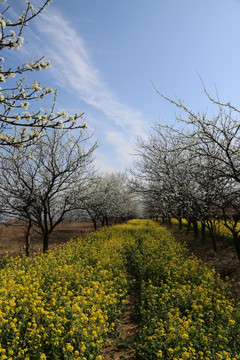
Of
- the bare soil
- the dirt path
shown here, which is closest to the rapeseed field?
the dirt path

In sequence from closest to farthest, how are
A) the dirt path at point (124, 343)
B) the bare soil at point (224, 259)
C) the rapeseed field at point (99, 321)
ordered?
1. the rapeseed field at point (99, 321)
2. the dirt path at point (124, 343)
3. the bare soil at point (224, 259)

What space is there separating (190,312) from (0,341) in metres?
3.77

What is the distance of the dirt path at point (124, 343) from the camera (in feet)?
13.4

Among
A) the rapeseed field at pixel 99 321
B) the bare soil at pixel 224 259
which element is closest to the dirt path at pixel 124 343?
the rapeseed field at pixel 99 321

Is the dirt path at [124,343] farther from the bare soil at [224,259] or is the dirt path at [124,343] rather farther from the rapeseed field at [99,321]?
the bare soil at [224,259]

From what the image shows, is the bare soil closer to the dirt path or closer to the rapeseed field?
the rapeseed field

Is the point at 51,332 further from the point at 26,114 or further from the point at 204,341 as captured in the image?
the point at 26,114

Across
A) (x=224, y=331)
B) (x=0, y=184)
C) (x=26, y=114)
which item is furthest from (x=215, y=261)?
(x=0, y=184)

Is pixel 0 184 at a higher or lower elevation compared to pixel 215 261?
higher

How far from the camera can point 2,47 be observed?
2.92 meters

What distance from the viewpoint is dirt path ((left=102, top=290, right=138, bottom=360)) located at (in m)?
4.08

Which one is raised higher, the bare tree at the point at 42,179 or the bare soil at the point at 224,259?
the bare tree at the point at 42,179

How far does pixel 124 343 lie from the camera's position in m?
4.27

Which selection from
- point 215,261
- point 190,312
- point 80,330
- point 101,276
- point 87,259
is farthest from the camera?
point 215,261
